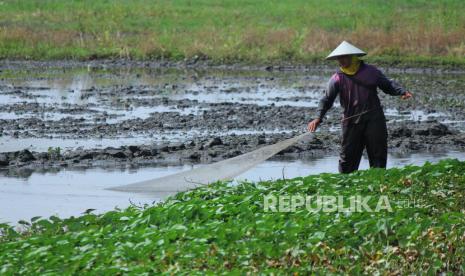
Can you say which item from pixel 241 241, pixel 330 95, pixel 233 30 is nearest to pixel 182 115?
pixel 330 95

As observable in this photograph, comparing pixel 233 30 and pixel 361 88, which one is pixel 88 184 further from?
pixel 233 30

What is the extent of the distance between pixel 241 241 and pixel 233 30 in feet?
84.4

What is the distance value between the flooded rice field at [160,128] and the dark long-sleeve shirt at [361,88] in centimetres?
239

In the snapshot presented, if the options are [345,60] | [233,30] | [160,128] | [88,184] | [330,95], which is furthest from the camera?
[233,30]

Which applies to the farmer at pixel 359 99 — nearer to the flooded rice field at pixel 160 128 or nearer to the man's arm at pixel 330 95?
the man's arm at pixel 330 95

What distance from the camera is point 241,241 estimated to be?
322 inches

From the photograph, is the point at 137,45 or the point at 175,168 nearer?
the point at 175,168

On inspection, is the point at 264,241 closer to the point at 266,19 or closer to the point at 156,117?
the point at 156,117

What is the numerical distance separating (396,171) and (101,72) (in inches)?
717

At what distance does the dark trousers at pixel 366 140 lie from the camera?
11.4 m

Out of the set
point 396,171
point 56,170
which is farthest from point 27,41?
point 396,171

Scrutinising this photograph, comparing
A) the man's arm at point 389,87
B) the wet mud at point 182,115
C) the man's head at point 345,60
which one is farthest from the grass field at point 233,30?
the man's head at point 345,60

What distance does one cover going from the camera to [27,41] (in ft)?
106

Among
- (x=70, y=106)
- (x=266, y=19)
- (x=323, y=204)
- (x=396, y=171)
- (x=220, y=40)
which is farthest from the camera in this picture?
(x=266, y=19)
